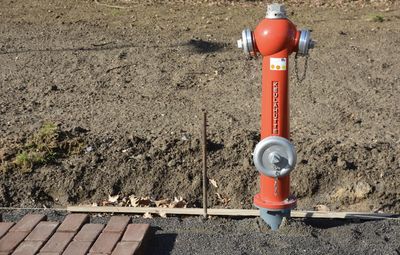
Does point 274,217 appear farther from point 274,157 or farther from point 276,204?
point 274,157

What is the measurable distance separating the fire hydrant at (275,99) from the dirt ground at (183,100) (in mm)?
1150

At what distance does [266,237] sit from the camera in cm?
499

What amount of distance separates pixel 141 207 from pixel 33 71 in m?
3.54

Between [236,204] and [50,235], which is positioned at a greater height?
[50,235]

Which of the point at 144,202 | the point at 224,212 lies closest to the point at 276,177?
the point at 224,212

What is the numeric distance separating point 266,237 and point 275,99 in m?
0.85

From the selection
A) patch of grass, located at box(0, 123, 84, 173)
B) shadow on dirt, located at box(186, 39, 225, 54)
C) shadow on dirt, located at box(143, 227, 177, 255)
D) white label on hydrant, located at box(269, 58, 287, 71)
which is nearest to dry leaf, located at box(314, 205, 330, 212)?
shadow on dirt, located at box(143, 227, 177, 255)

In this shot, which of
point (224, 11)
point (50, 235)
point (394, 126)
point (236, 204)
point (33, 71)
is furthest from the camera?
point (224, 11)

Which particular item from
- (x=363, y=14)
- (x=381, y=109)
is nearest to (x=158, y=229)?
(x=381, y=109)

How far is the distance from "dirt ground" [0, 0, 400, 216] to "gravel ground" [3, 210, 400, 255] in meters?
0.80

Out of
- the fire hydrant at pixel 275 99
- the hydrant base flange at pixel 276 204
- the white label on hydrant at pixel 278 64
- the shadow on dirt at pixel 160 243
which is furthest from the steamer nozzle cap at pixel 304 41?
the shadow on dirt at pixel 160 243

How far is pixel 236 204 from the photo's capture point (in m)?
6.16

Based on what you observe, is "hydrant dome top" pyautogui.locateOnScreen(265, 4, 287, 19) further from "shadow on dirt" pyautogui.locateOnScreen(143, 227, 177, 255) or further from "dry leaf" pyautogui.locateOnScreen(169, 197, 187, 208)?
"dry leaf" pyautogui.locateOnScreen(169, 197, 187, 208)

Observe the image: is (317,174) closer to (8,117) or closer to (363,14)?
(8,117)
